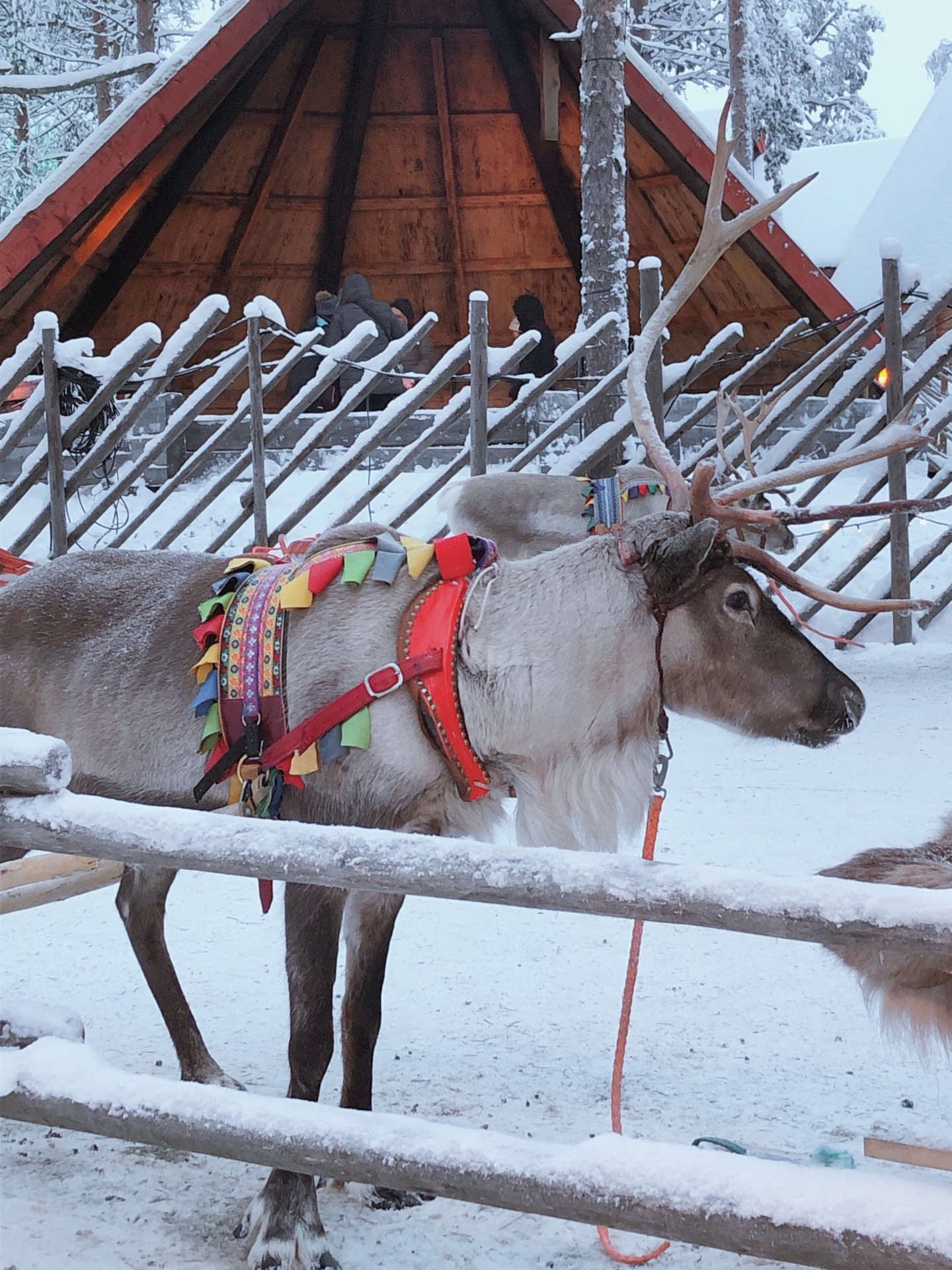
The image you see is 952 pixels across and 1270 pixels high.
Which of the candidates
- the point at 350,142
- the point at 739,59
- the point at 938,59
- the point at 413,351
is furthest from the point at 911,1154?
the point at 938,59

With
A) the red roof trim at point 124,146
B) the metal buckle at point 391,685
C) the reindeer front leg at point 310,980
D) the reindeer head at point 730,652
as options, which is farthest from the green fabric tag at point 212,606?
the red roof trim at point 124,146

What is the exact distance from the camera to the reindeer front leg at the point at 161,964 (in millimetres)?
3264

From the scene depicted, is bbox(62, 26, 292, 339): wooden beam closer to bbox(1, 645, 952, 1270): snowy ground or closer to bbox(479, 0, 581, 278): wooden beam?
bbox(479, 0, 581, 278): wooden beam

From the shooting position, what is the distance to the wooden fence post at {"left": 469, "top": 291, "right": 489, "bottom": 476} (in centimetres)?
761

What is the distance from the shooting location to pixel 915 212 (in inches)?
661

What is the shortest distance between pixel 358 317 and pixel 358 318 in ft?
0.06

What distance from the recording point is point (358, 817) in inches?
107

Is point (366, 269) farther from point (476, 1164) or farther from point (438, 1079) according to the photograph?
point (476, 1164)

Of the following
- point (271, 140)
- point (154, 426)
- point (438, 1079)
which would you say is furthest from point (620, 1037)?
point (271, 140)

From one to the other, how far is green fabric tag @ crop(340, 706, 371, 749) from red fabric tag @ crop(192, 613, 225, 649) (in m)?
0.42

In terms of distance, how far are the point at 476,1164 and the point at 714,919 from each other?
1.74 ft

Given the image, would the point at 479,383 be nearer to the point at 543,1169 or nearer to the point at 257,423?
the point at 257,423

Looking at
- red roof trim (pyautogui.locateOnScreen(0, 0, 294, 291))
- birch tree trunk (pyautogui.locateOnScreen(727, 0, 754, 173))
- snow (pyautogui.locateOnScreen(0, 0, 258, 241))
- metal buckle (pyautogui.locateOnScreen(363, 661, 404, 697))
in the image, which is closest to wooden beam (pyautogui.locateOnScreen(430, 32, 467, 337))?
red roof trim (pyautogui.locateOnScreen(0, 0, 294, 291))

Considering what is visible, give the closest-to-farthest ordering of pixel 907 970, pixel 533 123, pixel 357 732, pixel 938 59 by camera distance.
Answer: pixel 907 970 → pixel 357 732 → pixel 533 123 → pixel 938 59
